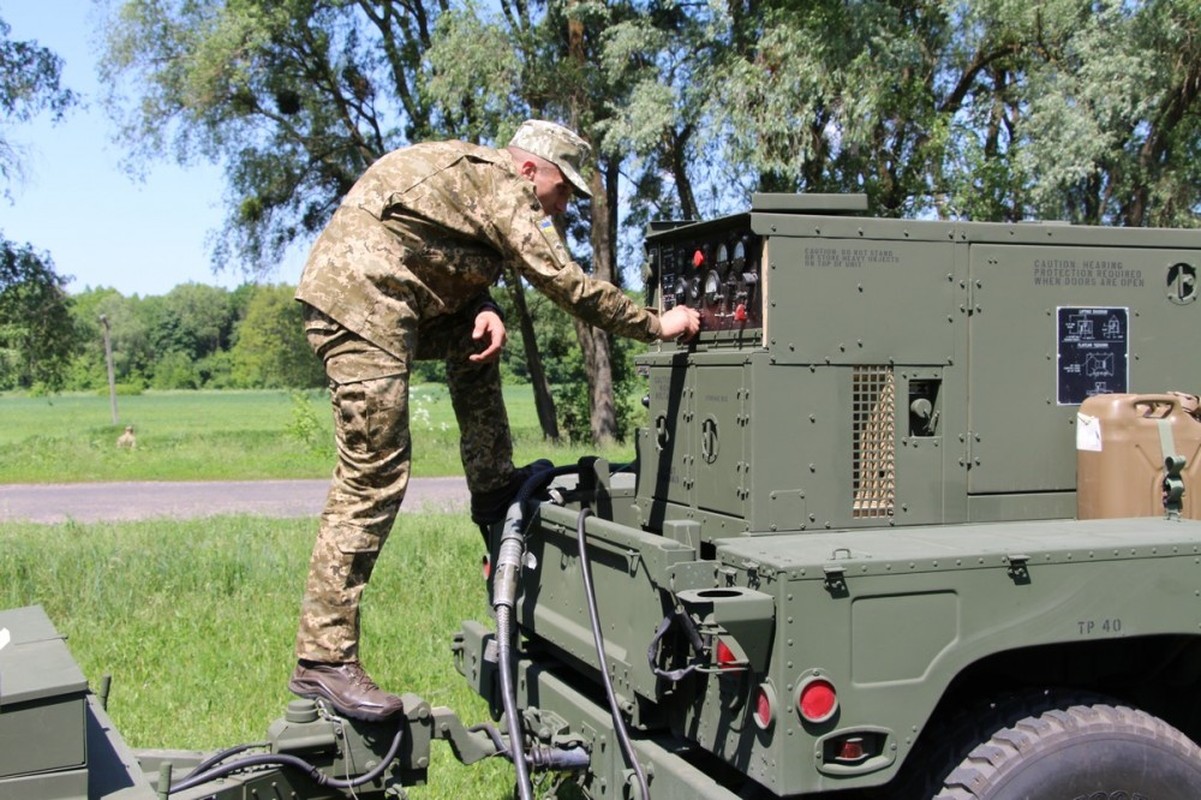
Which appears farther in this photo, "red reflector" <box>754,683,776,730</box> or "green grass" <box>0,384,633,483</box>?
"green grass" <box>0,384,633,483</box>

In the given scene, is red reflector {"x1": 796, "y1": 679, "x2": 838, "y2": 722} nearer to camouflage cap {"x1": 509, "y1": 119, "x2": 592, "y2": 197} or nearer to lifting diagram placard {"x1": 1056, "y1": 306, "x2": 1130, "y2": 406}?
lifting diagram placard {"x1": 1056, "y1": 306, "x2": 1130, "y2": 406}

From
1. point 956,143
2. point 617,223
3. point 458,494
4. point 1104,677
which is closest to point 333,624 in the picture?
point 1104,677

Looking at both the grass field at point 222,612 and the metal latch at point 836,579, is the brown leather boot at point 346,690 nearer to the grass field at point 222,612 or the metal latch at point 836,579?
the grass field at point 222,612

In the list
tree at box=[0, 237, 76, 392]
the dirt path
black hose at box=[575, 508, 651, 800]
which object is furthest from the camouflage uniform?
tree at box=[0, 237, 76, 392]

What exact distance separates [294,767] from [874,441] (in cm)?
213

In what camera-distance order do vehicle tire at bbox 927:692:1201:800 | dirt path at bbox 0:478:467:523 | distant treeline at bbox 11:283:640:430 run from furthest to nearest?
distant treeline at bbox 11:283:640:430
dirt path at bbox 0:478:467:523
vehicle tire at bbox 927:692:1201:800

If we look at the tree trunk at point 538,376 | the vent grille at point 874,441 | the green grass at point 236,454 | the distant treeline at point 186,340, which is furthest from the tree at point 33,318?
the distant treeline at point 186,340

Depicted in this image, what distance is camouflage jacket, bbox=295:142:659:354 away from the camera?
4039 mm

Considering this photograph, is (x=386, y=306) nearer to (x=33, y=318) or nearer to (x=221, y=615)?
(x=221, y=615)

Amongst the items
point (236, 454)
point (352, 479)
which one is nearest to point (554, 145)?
point (352, 479)

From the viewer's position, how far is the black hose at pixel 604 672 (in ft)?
11.3

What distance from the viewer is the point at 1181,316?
13.5 feet

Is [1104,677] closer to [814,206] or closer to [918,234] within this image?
[918,234]

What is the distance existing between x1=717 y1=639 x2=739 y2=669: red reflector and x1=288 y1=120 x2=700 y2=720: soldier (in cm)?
134
